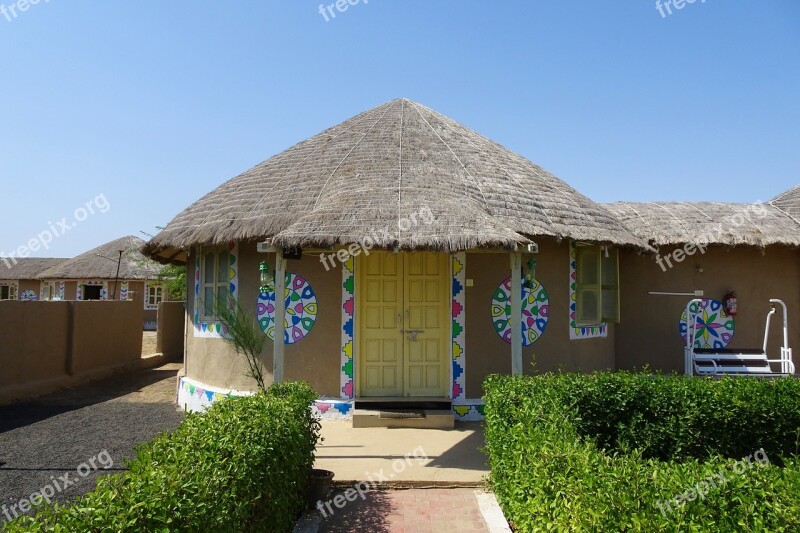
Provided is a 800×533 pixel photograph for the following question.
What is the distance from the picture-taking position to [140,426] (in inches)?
348

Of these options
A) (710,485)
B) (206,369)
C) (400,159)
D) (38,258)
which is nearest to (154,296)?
(38,258)

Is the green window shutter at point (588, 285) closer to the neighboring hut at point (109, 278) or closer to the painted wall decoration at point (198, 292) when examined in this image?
the painted wall decoration at point (198, 292)

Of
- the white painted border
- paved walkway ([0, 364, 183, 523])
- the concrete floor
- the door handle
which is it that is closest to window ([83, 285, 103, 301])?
paved walkway ([0, 364, 183, 523])

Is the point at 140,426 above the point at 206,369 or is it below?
below

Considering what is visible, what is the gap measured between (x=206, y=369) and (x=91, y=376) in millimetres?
5370

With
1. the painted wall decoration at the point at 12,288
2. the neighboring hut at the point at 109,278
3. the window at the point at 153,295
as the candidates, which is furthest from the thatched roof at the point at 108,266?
the painted wall decoration at the point at 12,288

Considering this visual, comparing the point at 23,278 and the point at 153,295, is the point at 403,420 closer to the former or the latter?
the point at 153,295

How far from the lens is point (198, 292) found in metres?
10.2

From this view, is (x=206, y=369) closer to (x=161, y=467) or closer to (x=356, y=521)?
(x=356, y=521)

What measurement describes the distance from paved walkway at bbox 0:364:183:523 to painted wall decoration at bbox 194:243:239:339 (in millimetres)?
1483

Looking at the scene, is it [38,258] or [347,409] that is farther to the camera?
[38,258]

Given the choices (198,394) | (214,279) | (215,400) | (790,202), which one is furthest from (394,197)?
(790,202)

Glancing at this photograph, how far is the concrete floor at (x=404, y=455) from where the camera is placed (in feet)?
19.7

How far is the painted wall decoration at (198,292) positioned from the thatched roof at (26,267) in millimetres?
30754
